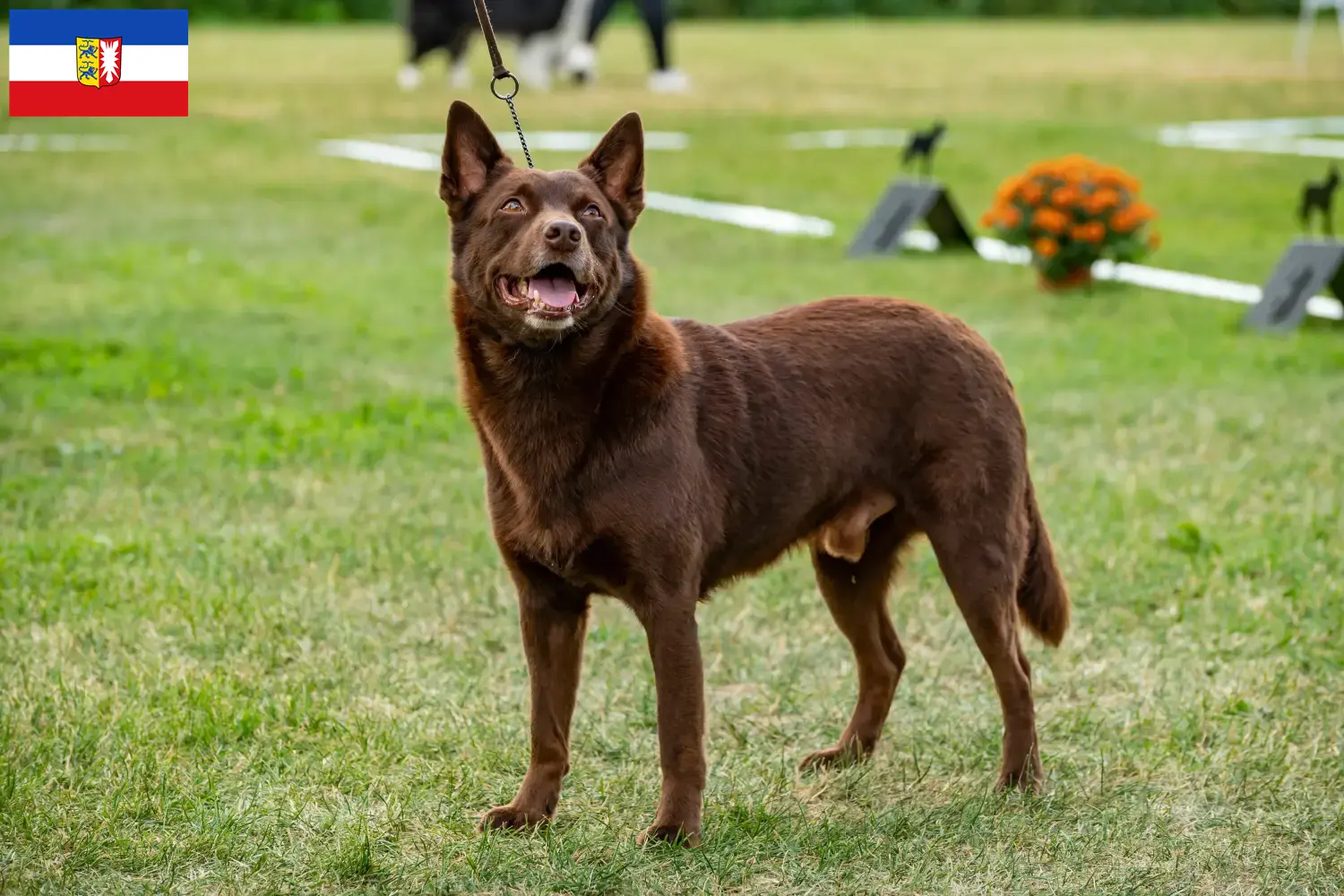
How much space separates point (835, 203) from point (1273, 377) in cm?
957

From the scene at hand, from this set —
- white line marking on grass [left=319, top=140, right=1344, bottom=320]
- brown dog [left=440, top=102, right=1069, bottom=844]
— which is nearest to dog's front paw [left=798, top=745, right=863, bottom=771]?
brown dog [left=440, top=102, right=1069, bottom=844]

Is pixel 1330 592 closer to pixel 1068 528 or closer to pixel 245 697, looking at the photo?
pixel 1068 528

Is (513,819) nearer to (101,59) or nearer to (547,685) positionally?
(547,685)

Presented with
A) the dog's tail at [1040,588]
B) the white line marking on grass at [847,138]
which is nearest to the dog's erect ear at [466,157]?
the dog's tail at [1040,588]

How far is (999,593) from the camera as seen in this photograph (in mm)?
4484

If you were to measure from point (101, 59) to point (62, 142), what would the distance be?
18.8m

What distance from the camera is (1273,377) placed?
33.2 feet

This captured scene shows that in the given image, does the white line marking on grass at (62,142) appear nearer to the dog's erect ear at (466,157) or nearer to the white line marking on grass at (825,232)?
the white line marking on grass at (825,232)

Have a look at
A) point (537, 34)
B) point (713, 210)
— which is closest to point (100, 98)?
point (713, 210)

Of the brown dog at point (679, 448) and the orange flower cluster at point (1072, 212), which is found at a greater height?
the brown dog at point (679, 448)

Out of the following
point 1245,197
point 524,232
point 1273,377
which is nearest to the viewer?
point 524,232

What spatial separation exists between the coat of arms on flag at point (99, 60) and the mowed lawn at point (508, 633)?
1871 mm

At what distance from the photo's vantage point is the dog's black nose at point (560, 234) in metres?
3.81

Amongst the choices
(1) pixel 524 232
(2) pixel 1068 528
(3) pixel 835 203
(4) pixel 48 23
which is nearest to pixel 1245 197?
(3) pixel 835 203
